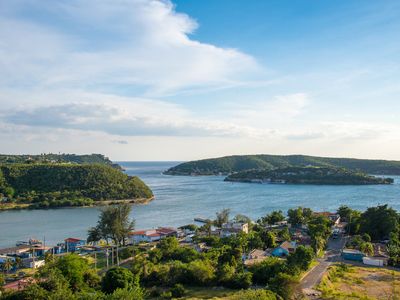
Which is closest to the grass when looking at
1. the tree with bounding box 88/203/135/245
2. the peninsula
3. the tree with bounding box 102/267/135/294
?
the tree with bounding box 102/267/135/294

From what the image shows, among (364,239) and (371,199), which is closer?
(364,239)

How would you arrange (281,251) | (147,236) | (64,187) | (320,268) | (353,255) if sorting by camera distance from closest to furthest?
(320,268)
(353,255)
(281,251)
(147,236)
(64,187)

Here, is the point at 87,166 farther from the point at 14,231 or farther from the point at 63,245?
the point at 63,245

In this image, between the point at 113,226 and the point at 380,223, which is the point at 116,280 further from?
the point at 380,223

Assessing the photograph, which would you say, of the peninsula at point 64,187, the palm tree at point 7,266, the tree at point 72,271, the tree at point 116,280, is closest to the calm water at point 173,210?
the peninsula at point 64,187

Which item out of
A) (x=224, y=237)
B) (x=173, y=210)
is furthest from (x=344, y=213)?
(x=173, y=210)

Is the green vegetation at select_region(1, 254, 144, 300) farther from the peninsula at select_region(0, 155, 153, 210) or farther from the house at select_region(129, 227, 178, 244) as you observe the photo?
the peninsula at select_region(0, 155, 153, 210)

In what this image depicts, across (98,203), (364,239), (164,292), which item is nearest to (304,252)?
(164,292)
